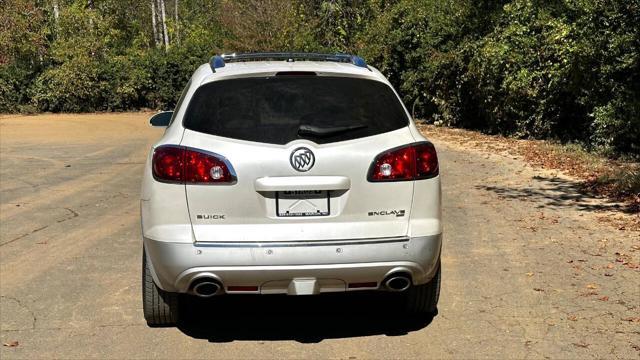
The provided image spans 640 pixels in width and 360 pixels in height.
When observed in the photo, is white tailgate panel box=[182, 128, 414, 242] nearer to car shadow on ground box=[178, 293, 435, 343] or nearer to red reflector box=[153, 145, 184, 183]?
red reflector box=[153, 145, 184, 183]

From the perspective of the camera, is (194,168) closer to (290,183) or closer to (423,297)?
(290,183)

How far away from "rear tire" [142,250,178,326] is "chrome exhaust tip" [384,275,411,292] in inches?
55.4

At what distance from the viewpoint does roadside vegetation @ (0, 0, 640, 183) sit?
490 inches

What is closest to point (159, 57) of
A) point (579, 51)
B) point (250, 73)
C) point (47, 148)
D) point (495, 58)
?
point (47, 148)

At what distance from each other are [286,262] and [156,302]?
3.73 ft

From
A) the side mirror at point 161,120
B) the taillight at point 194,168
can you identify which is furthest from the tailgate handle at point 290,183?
the side mirror at point 161,120

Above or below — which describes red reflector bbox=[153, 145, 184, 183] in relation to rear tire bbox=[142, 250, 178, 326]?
above

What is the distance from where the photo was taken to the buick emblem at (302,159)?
3.97 meters

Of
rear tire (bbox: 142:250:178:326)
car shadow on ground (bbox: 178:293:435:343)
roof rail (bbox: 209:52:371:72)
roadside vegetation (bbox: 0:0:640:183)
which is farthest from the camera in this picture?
roadside vegetation (bbox: 0:0:640:183)

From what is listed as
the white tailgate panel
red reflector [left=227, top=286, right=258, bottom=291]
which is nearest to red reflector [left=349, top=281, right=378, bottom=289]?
the white tailgate panel

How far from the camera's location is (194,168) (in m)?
3.98

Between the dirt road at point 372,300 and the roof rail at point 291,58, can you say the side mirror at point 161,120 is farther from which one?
the roof rail at point 291,58

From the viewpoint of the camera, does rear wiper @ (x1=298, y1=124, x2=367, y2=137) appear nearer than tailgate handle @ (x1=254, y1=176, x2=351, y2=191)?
No

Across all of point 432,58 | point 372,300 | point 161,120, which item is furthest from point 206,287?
point 432,58
